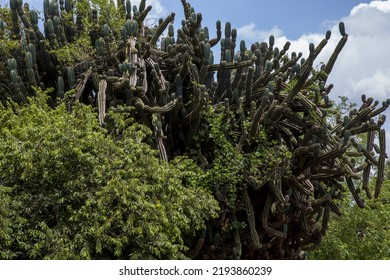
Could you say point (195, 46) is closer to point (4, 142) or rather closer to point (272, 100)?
point (272, 100)

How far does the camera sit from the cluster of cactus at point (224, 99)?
9.70 m

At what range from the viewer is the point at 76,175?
728 centimetres

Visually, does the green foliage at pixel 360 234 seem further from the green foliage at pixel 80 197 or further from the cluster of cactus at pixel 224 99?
the green foliage at pixel 80 197

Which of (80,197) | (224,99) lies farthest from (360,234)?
(80,197)

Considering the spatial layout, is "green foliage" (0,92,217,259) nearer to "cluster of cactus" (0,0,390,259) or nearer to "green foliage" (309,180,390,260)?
"cluster of cactus" (0,0,390,259)

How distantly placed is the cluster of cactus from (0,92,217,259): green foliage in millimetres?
1714

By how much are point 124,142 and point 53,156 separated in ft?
3.37

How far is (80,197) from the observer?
23.4ft

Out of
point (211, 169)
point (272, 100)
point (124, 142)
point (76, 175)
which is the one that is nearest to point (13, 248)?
point (76, 175)

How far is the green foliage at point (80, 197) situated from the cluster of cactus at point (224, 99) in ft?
5.62

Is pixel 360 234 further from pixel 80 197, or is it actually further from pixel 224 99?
pixel 80 197

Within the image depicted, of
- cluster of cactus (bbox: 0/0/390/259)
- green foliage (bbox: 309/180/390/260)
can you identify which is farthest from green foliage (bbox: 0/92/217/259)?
green foliage (bbox: 309/180/390/260)

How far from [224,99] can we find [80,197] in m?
3.81

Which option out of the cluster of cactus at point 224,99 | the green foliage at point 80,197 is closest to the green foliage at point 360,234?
the cluster of cactus at point 224,99
